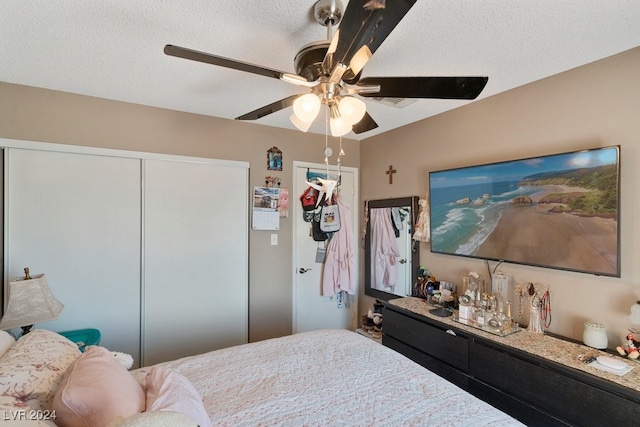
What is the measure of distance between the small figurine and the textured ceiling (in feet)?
5.11

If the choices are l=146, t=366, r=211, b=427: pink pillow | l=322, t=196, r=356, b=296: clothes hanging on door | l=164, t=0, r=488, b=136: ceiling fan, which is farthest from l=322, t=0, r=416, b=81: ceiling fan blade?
l=322, t=196, r=356, b=296: clothes hanging on door

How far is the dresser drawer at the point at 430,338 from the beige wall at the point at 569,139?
0.55 m

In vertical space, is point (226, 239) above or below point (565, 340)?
above

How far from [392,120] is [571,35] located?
1486mm

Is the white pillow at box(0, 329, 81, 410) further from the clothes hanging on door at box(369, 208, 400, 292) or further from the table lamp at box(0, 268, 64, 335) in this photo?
the clothes hanging on door at box(369, 208, 400, 292)

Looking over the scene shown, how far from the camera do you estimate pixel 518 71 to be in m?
1.95

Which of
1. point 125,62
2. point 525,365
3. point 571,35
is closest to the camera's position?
point 571,35

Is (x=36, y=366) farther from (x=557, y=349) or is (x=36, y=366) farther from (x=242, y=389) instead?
(x=557, y=349)

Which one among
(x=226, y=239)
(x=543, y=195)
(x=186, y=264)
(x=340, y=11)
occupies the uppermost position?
(x=340, y=11)

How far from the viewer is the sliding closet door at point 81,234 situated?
2.15 m

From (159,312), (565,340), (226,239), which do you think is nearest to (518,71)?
(565,340)

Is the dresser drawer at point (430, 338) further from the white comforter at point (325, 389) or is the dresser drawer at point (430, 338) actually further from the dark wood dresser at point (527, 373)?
the white comforter at point (325, 389)

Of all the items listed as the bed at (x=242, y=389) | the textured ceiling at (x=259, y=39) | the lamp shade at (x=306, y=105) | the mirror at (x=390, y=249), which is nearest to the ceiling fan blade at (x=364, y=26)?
the lamp shade at (x=306, y=105)

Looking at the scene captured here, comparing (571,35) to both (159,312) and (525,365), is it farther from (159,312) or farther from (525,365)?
(159,312)
